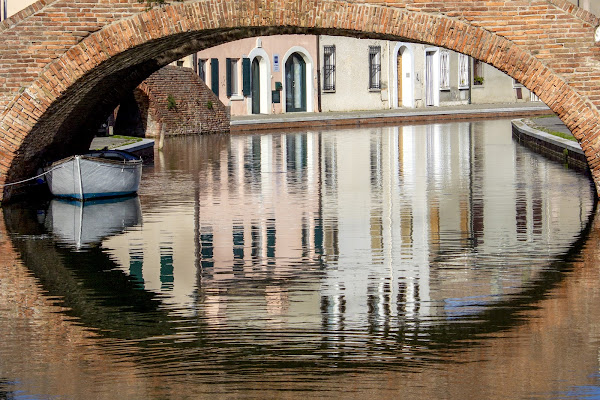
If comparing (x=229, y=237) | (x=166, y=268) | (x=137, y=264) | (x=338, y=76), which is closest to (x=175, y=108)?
(x=338, y=76)

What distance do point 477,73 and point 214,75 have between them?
1941cm

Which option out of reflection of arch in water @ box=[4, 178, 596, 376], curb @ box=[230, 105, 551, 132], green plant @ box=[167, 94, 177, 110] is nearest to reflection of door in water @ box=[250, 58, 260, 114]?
curb @ box=[230, 105, 551, 132]

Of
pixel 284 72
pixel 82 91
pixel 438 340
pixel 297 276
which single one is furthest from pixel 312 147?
pixel 438 340

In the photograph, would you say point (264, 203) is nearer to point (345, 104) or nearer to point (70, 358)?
point (70, 358)

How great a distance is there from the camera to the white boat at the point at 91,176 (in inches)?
749

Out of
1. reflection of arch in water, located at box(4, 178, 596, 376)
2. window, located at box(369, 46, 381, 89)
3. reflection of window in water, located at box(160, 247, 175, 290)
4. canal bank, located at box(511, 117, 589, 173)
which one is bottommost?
reflection of arch in water, located at box(4, 178, 596, 376)

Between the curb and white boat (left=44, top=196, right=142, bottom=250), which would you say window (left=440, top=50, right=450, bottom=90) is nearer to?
the curb

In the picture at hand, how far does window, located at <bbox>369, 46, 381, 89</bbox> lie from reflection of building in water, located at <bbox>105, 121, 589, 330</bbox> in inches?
984

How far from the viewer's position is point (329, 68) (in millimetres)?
48531

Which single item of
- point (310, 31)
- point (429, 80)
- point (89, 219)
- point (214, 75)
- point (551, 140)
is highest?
point (429, 80)

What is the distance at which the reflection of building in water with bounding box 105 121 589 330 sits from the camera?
408 inches

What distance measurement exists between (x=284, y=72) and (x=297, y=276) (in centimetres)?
3476

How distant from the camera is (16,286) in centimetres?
1152

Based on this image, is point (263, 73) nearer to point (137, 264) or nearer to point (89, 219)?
point (89, 219)
